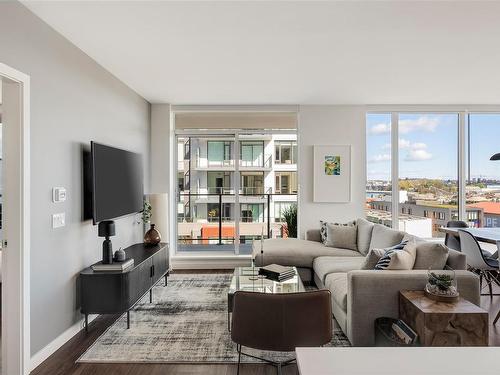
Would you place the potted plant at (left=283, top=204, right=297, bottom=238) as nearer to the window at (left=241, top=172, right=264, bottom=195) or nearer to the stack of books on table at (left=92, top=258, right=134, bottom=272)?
the window at (left=241, top=172, right=264, bottom=195)

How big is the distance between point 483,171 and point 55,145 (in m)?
6.37

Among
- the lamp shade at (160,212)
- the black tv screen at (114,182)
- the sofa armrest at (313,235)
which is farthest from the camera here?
the sofa armrest at (313,235)

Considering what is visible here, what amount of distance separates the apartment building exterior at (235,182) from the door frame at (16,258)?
337cm

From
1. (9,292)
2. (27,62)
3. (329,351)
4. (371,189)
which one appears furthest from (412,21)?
(9,292)

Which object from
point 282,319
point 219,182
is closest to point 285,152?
point 219,182

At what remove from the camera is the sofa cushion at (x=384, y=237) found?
359 centimetres

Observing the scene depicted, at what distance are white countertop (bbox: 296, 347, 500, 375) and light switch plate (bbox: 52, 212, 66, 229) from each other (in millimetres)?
2578

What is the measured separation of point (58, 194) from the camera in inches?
111

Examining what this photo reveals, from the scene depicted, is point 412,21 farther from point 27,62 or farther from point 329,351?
point 27,62

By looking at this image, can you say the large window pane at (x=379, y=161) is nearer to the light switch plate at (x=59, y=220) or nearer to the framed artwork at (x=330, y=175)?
the framed artwork at (x=330, y=175)

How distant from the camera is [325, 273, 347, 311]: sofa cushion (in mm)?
2916

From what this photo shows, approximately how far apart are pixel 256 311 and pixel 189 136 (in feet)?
13.8

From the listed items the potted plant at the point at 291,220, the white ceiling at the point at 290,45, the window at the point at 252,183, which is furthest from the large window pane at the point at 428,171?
the window at the point at 252,183

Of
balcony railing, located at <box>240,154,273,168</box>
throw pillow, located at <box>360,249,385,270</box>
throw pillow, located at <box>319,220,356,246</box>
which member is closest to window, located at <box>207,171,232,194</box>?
balcony railing, located at <box>240,154,273,168</box>
